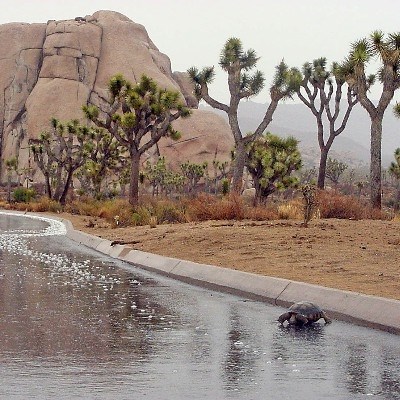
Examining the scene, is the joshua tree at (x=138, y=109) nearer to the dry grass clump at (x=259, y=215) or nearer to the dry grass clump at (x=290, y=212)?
the dry grass clump at (x=290, y=212)

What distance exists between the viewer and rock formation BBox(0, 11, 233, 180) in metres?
125

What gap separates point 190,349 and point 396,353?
191 cm

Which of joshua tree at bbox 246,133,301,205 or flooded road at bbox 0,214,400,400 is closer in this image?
flooded road at bbox 0,214,400,400

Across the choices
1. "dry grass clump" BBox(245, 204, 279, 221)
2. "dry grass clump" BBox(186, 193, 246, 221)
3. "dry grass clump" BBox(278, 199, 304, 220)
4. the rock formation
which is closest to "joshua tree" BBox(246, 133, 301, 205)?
"dry grass clump" BBox(278, 199, 304, 220)

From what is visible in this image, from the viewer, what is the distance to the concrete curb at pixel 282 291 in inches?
385

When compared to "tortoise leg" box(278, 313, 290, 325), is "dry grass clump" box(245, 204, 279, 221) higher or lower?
higher

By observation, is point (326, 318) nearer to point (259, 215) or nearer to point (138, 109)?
→ point (259, 215)

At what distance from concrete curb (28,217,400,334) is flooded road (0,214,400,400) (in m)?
0.24

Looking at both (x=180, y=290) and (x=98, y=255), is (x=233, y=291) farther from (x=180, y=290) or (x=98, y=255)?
(x=98, y=255)

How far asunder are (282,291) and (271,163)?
1391 inches

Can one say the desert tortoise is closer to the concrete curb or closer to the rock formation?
the concrete curb

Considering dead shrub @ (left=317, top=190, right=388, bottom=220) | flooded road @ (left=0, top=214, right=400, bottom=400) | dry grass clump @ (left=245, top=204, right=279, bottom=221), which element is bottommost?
flooded road @ (left=0, top=214, right=400, bottom=400)

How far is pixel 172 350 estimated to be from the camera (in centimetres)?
805

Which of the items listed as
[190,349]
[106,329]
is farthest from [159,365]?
[106,329]
